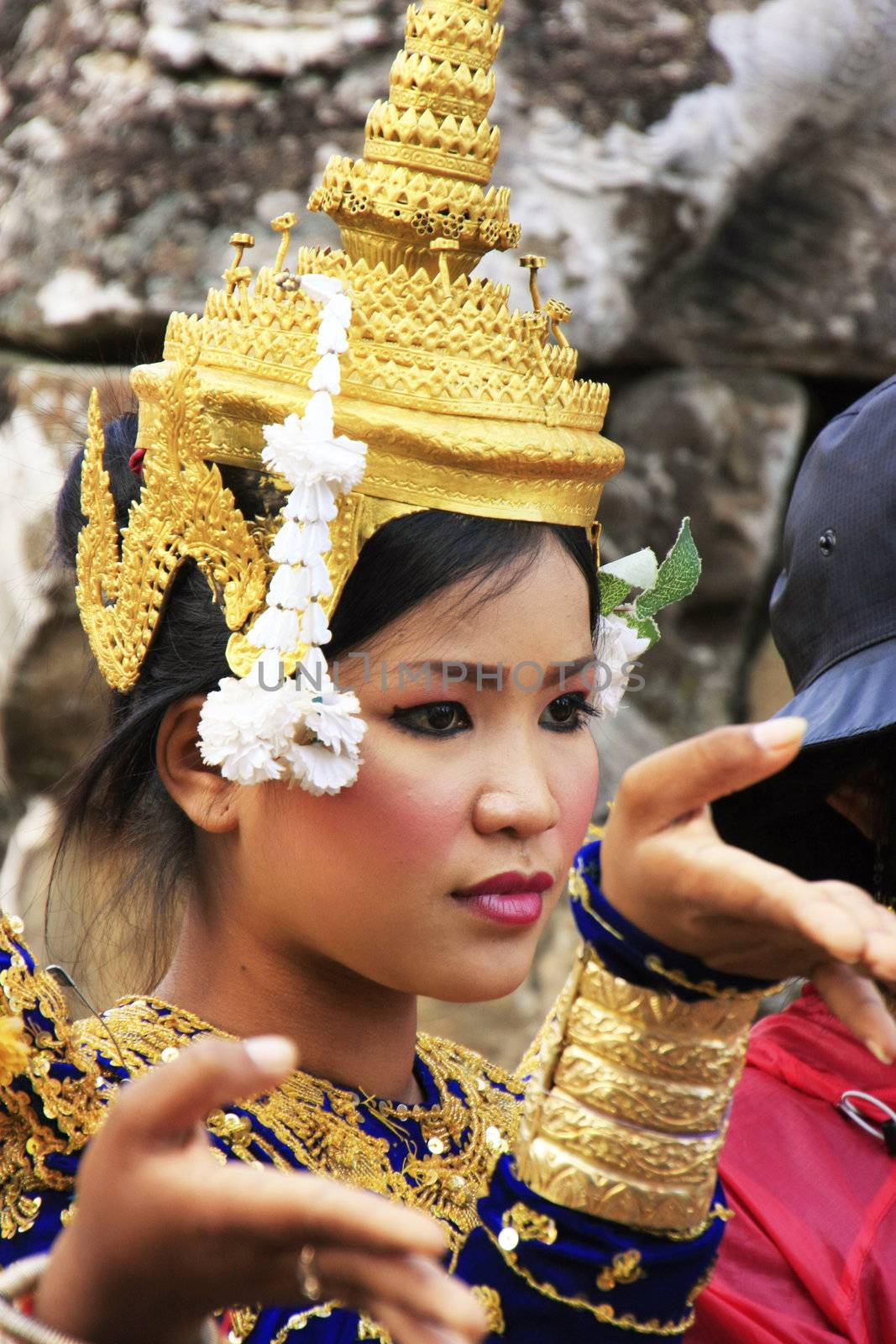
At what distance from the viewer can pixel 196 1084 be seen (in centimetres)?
100

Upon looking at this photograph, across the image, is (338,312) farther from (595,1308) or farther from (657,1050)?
(595,1308)

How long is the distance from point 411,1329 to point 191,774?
89cm

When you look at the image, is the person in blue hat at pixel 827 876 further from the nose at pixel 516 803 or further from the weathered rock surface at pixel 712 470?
the weathered rock surface at pixel 712 470

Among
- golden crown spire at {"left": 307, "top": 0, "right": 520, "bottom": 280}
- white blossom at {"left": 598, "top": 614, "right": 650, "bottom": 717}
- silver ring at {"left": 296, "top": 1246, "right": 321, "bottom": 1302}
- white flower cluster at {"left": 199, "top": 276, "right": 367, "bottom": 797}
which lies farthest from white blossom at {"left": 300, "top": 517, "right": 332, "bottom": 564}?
silver ring at {"left": 296, "top": 1246, "right": 321, "bottom": 1302}

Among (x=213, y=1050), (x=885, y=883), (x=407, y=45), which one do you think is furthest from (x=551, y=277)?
(x=213, y=1050)

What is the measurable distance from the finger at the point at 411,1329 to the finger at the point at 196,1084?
0.15m

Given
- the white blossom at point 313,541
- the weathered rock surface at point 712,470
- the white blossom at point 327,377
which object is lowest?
the weathered rock surface at point 712,470

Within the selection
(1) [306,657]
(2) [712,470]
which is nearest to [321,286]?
(1) [306,657]

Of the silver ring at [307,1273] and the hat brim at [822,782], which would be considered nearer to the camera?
the silver ring at [307,1273]

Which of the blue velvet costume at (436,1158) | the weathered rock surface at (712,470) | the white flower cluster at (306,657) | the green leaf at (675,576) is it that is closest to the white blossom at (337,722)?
the white flower cluster at (306,657)

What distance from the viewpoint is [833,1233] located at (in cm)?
176

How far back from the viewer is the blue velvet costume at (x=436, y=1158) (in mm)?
1289

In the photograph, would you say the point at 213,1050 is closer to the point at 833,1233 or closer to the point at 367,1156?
the point at 367,1156

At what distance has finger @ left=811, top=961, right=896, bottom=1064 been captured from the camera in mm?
1057
